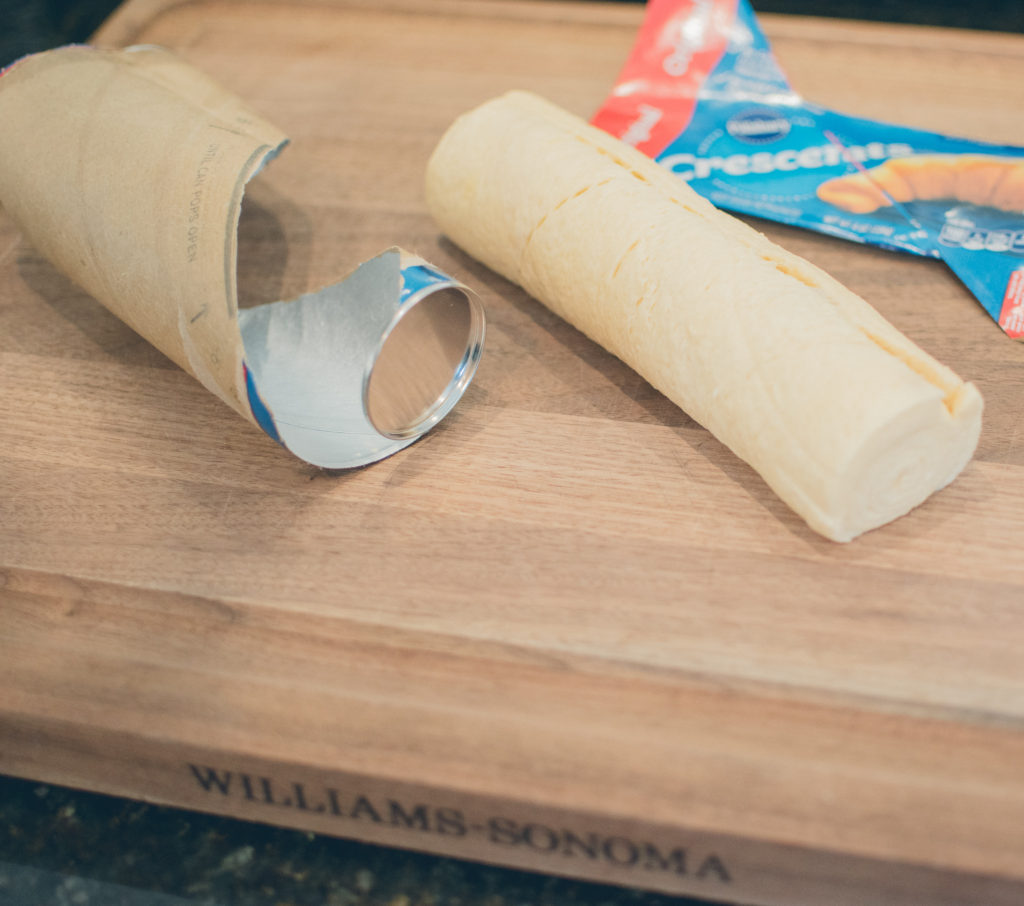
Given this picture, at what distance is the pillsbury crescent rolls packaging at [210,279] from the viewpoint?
3.96ft

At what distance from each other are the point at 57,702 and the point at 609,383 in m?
0.81

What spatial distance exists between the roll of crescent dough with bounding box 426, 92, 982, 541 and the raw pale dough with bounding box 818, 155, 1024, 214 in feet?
1.19

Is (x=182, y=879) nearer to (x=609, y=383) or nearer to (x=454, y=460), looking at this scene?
(x=454, y=460)

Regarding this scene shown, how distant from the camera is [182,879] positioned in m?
1.06

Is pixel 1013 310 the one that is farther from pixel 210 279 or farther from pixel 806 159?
pixel 210 279

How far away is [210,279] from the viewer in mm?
1189

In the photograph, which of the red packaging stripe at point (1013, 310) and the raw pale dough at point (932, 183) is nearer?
the red packaging stripe at point (1013, 310)

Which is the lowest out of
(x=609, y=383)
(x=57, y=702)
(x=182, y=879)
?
(x=182, y=879)

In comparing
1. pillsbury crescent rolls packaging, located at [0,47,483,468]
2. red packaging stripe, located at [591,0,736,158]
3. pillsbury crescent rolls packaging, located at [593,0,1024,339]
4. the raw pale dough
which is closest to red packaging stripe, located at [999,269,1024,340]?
pillsbury crescent rolls packaging, located at [593,0,1024,339]

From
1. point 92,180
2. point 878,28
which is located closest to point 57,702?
point 92,180

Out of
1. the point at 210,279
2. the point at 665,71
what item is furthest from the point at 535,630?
the point at 665,71

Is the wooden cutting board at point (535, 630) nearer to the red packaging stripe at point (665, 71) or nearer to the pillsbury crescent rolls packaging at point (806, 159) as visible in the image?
the pillsbury crescent rolls packaging at point (806, 159)

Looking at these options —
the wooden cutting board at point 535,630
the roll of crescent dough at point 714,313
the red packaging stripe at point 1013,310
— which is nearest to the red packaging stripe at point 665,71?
the roll of crescent dough at point 714,313

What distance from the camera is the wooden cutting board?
0.99 metres
